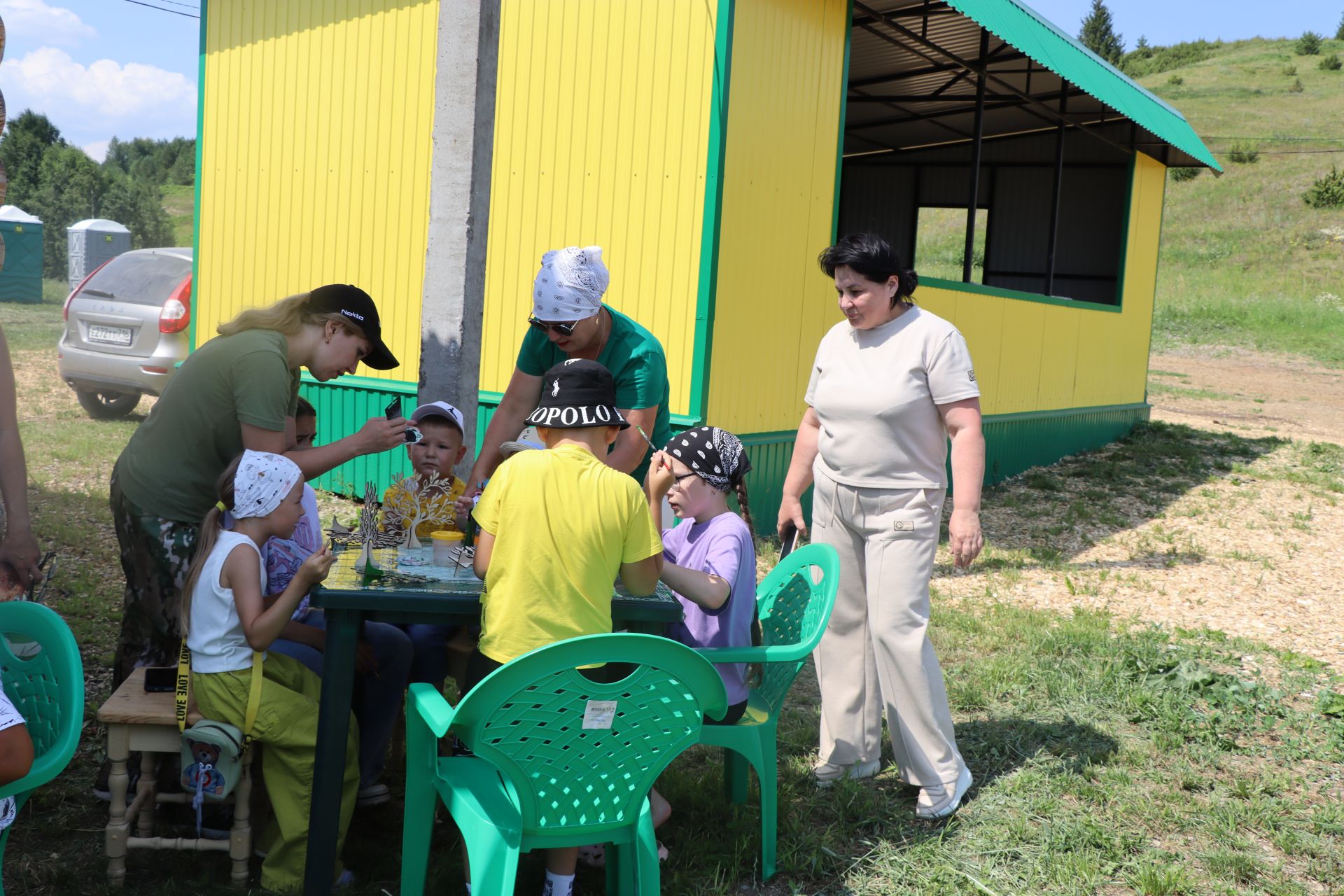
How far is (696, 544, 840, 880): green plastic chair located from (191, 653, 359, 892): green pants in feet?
3.45

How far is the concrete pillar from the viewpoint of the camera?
15.3 feet

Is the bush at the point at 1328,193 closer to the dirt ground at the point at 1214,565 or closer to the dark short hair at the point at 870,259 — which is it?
the dirt ground at the point at 1214,565

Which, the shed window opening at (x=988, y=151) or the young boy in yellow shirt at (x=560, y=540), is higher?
the shed window opening at (x=988, y=151)

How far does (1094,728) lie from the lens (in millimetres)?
4598

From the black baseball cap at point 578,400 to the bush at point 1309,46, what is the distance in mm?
84158

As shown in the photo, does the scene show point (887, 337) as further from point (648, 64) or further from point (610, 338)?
point (648, 64)

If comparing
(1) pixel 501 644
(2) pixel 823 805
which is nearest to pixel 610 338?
(1) pixel 501 644

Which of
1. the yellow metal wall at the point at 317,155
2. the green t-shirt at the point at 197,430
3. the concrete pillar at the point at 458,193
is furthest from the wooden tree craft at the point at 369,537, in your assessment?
the yellow metal wall at the point at 317,155

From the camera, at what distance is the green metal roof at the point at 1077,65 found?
7941mm

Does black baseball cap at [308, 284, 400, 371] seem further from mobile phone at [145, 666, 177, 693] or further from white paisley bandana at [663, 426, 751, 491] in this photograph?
mobile phone at [145, 666, 177, 693]

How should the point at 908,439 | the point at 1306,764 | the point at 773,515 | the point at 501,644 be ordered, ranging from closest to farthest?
the point at 501,644 → the point at 908,439 → the point at 1306,764 → the point at 773,515

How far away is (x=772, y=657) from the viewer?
318 cm

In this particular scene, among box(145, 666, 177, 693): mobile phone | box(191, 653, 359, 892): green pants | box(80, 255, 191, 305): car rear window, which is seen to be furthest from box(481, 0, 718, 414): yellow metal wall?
box(80, 255, 191, 305): car rear window

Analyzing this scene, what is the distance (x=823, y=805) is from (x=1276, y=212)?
139ft
